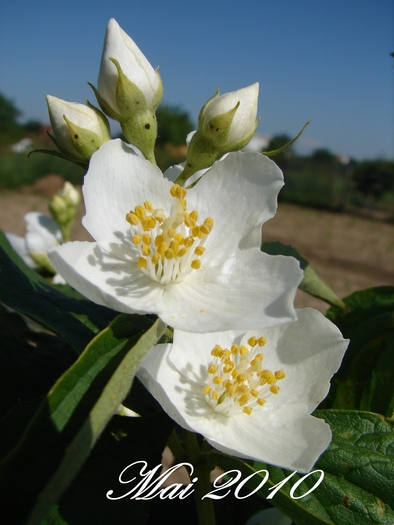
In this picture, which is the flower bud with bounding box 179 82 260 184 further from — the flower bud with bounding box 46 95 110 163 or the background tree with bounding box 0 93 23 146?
the background tree with bounding box 0 93 23 146

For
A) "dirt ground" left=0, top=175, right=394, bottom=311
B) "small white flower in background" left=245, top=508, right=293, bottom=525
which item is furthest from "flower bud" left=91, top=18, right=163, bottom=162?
"dirt ground" left=0, top=175, right=394, bottom=311

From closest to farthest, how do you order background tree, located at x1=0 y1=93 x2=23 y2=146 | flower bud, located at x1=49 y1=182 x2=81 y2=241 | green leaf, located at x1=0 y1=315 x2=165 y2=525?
green leaf, located at x1=0 y1=315 x2=165 y2=525 < flower bud, located at x1=49 y1=182 x2=81 y2=241 < background tree, located at x1=0 y1=93 x2=23 y2=146

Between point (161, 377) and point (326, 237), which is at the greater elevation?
point (161, 377)

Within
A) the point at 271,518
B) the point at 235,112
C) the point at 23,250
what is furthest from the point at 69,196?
the point at 271,518

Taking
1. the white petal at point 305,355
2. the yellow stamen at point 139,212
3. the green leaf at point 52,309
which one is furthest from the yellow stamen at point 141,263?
the white petal at point 305,355

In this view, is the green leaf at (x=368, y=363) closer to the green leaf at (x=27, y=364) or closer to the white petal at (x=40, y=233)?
the green leaf at (x=27, y=364)

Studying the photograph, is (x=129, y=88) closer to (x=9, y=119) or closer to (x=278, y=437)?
(x=278, y=437)
